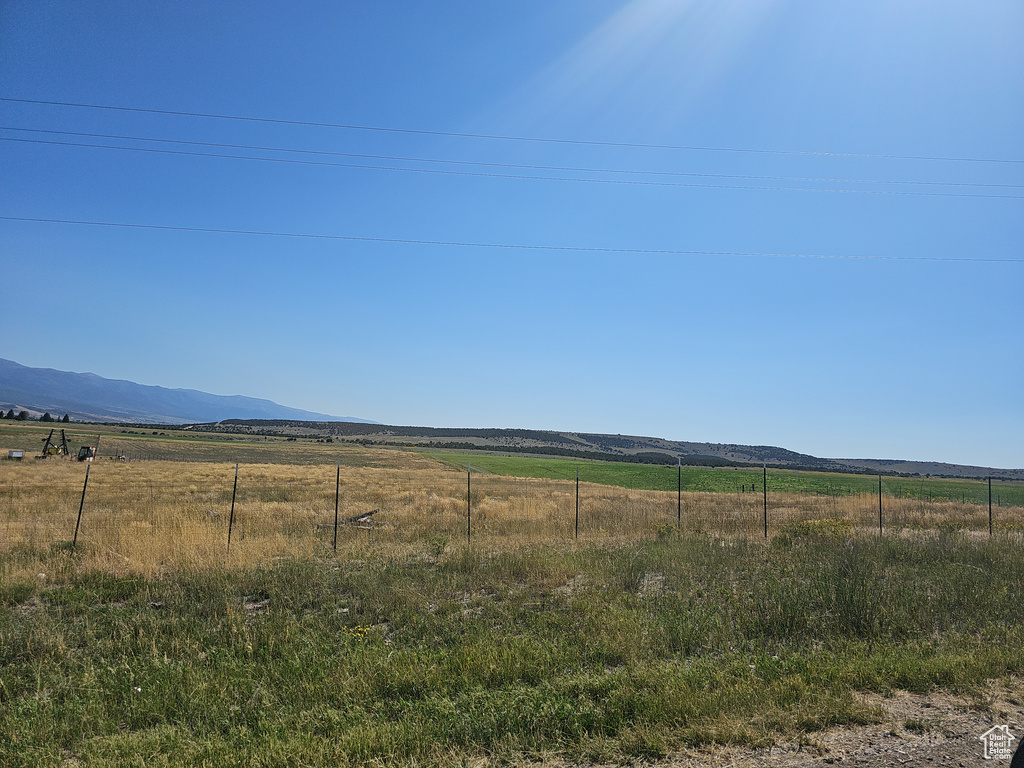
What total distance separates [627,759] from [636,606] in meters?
5.00

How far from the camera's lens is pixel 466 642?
8.21 metres

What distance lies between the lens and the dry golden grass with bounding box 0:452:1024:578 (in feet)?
45.9

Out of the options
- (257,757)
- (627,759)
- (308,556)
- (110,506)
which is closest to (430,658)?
(257,757)

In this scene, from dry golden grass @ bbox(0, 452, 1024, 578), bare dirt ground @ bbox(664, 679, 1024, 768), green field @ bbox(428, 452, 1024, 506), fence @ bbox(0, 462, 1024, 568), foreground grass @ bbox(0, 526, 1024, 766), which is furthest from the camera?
green field @ bbox(428, 452, 1024, 506)

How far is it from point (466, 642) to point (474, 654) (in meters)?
0.77

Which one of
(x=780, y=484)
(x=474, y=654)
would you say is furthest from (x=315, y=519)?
(x=780, y=484)

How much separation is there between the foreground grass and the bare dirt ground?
0.21 m

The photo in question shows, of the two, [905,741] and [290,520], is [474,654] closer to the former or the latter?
[905,741]

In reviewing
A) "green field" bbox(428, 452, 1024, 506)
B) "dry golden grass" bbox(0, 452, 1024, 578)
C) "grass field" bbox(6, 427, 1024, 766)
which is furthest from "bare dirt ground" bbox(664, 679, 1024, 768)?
"green field" bbox(428, 452, 1024, 506)

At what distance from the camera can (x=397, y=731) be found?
216 inches

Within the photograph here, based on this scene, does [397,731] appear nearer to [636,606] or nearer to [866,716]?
[866,716]

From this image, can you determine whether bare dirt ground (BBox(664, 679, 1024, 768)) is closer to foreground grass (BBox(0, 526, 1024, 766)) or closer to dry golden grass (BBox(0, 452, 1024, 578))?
foreground grass (BBox(0, 526, 1024, 766))

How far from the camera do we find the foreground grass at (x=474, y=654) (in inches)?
219

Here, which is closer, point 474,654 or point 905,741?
point 905,741
